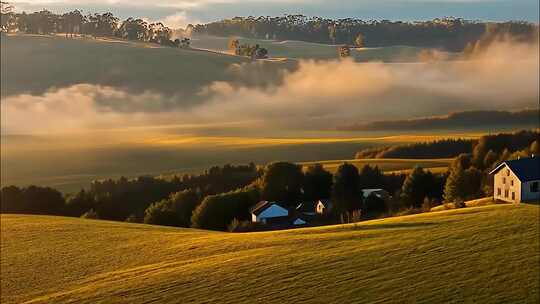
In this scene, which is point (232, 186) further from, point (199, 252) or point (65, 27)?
point (65, 27)

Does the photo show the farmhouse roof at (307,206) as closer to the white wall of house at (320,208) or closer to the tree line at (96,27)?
the white wall of house at (320,208)

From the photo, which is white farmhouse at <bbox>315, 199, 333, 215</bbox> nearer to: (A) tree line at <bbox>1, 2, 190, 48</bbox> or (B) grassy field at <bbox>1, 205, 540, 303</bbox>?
(B) grassy field at <bbox>1, 205, 540, 303</bbox>

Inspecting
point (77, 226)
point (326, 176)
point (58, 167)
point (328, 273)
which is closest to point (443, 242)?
point (328, 273)

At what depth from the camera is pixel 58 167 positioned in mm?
73625

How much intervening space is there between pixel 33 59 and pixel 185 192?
62954 millimetres

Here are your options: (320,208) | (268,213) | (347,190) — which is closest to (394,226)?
(268,213)

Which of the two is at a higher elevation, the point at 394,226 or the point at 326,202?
the point at 394,226

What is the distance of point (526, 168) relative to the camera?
133ft

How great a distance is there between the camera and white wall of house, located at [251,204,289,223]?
57469 mm

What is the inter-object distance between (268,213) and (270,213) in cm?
26

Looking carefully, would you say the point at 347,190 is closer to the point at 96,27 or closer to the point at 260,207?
the point at 260,207

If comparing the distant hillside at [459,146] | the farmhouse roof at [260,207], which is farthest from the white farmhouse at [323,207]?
the distant hillside at [459,146]

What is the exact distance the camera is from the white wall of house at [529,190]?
131 feet

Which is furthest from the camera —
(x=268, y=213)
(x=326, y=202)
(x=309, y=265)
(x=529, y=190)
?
(x=326, y=202)
